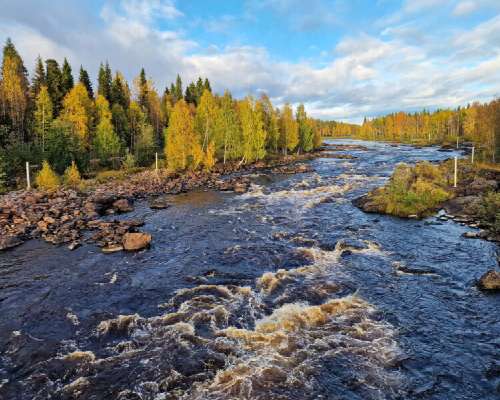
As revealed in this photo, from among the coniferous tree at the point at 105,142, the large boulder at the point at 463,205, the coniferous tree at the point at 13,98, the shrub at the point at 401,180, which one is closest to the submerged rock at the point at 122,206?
the coniferous tree at the point at 105,142

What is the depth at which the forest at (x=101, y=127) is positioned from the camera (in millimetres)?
46125

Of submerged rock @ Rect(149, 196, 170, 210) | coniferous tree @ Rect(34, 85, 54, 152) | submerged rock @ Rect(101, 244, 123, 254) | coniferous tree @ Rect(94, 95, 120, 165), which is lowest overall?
submerged rock @ Rect(101, 244, 123, 254)

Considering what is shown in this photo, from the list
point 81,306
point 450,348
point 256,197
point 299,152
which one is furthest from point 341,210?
point 299,152

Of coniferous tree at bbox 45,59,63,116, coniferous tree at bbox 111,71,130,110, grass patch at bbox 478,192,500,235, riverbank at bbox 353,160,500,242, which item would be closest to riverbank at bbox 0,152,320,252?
riverbank at bbox 353,160,500,242

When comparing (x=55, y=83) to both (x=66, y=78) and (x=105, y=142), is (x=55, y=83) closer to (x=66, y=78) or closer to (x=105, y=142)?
(x=66, y=78)

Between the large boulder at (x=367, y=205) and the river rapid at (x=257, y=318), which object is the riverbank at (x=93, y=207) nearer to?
the river rapid at (x=257, y=318)

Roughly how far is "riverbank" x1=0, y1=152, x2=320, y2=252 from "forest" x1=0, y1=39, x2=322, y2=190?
4.85 meters

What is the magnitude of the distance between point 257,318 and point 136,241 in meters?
12.4

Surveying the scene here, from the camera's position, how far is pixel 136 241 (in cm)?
2336

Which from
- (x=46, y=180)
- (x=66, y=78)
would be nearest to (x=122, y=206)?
(x=46, y=180)

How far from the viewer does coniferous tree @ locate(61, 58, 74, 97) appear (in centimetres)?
6888

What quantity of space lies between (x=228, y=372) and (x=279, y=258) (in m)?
10.6

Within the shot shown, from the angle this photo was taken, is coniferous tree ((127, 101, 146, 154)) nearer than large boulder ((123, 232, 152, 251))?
No

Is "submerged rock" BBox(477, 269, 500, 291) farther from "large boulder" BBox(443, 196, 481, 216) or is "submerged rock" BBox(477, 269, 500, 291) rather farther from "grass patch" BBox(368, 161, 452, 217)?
"large boulder" BBox(443, 196, 481, 216)
